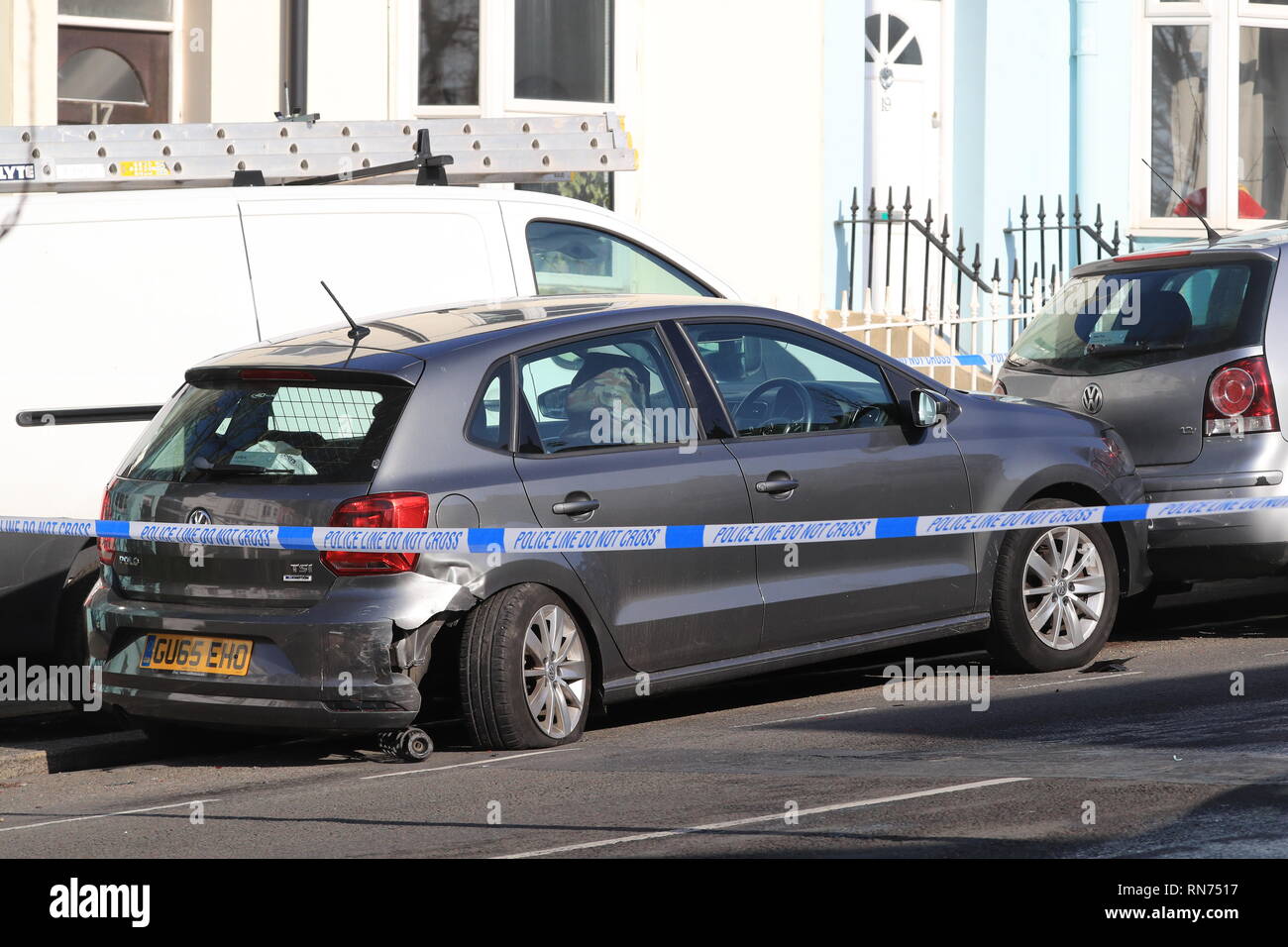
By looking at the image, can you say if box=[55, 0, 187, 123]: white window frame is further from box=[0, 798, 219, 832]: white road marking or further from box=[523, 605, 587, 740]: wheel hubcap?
box=[0, 798, 219, 832]: white road marking

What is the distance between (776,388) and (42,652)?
10.8 ft

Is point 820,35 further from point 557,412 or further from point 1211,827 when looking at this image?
point 1211,827

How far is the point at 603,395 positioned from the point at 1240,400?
337 centimetres

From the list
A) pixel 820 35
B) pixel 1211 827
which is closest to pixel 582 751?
pixel 1211 827

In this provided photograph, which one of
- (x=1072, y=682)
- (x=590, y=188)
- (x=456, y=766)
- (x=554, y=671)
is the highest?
(x=590, y=188)

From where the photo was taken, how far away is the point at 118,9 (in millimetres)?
14164

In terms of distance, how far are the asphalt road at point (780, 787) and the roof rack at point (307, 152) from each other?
2721 millimetres

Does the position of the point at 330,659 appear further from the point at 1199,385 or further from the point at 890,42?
the point at 890,42

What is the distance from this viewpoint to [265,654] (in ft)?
23.8

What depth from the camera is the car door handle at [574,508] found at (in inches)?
295

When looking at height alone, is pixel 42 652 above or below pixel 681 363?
below

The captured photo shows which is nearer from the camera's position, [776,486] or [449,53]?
[776,486]

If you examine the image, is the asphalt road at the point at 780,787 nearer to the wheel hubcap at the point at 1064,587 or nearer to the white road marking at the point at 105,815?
the white road marking at the point at 105,815

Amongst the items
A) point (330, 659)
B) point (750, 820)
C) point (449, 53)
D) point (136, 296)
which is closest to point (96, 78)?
point (449, 53)
